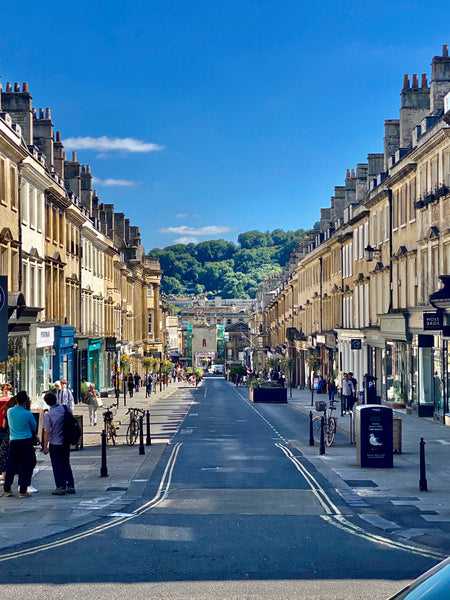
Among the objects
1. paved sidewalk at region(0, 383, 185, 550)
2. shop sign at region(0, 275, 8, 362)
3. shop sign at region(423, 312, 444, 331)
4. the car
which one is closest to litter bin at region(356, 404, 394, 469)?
paved sidewalk at region(0, 383, 185, 550)

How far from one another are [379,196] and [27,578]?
35894 millimetres

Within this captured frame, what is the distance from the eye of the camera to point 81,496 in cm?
1542

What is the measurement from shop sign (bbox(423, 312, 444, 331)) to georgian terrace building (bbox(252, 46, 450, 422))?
0.12 ft

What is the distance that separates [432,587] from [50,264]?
38.3 metres

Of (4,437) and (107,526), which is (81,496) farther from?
(107,526)

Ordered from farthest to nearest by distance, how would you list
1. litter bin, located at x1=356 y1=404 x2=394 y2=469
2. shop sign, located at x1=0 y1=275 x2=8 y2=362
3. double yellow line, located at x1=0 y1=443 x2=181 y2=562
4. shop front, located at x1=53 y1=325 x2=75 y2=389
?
1. shop front, located at x1=53 y1=325 x2=75 y2=389
2. litter bin, located at x1=356 y1=404 x2=394 y2=469
3. shop sign, located at x1=0 y1=275 x2=8 y2=362
4. double yellow line, located at x1=0 y1=443 x2=181 y2=562

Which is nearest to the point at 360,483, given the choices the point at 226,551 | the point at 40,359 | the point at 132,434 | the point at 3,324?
the point at 226,551

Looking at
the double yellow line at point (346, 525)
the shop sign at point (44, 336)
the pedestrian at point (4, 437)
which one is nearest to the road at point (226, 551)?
the double yellow line at point (346, 525)

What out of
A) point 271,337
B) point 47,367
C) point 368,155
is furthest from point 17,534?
point 271,337

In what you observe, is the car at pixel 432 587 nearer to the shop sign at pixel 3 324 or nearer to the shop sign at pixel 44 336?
the shop sign at pixel 3 324

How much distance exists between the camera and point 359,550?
11.1 metres

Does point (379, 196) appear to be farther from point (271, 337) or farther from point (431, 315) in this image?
point (271, 337)

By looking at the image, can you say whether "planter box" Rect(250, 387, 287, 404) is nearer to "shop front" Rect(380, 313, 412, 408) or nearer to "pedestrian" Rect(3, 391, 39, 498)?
"shop front" Rect(380, 313, 412, 408)

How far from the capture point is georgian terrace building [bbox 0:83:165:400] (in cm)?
3266
